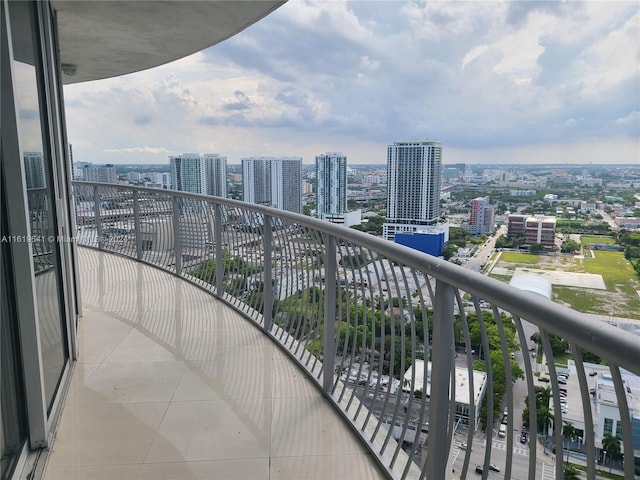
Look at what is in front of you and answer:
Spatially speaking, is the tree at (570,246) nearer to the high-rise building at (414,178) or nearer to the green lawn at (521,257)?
the green lawn at (521,257)

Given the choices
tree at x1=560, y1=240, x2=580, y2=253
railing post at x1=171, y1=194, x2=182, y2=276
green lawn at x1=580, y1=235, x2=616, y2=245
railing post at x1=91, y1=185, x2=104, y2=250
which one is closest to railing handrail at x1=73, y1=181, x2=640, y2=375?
tree at x1=560, y1=240, x2=580, y2=253

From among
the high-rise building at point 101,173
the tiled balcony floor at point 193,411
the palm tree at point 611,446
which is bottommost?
the tiled balcony floor at point 193,411

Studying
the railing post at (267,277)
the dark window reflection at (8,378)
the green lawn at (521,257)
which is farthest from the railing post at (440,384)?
the green lawn at (521,257)

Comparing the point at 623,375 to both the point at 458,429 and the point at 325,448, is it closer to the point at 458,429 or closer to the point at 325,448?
the point at 458,429

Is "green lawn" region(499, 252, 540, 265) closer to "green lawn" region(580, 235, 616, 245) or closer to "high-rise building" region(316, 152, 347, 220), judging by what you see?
"green lawn" region(580, 235, 616, 245)

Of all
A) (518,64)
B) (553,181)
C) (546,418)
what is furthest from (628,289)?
(518,64)

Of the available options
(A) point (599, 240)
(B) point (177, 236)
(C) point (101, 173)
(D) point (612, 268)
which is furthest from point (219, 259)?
(C) point (101, 173)
